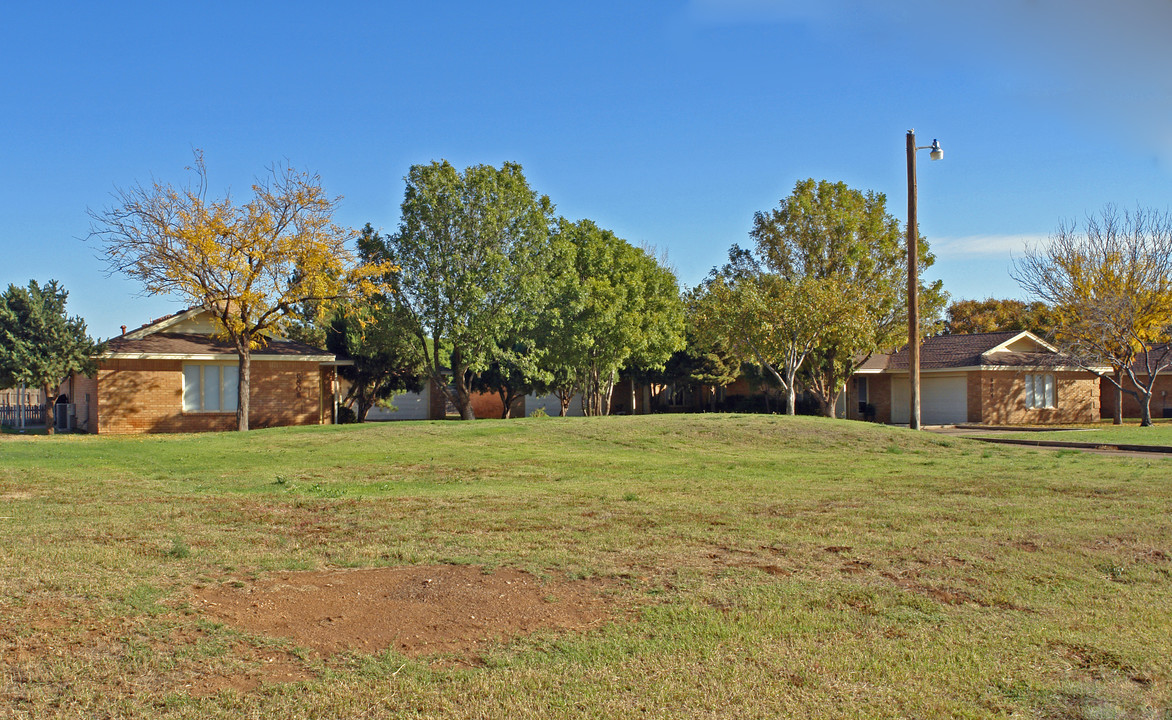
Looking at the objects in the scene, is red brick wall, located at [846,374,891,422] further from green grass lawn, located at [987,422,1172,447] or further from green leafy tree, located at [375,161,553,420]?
green leafy tree, located at [375,161,553,420]

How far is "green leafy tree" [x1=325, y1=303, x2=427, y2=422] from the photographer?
33438 mm

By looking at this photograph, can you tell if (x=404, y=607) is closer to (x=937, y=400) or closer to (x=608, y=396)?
(x=608, y=396)

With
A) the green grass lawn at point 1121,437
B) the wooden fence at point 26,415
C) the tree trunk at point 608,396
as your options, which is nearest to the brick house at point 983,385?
the green grass lawn at point 1121,437

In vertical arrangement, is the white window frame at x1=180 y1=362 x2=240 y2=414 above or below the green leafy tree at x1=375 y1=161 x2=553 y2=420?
below

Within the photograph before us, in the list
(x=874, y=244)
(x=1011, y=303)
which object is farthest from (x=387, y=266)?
(x=1011, y=303)

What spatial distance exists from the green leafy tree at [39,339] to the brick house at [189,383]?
118 cm

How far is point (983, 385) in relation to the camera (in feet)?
134

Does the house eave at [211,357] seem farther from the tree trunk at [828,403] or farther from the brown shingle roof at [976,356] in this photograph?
the brown shingle roof at [976,356]

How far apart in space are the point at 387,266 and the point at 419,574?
2559cm

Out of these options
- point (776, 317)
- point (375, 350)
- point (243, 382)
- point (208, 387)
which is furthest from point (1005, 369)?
point (208, 387)

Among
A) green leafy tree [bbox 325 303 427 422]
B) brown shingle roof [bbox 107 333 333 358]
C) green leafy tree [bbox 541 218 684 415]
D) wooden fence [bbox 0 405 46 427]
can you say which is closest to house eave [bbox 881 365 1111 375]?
green leafy tree [bbox 541 218 684 415]

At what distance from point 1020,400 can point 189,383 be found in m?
34.9

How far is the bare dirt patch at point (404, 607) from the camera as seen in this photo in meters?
5.78

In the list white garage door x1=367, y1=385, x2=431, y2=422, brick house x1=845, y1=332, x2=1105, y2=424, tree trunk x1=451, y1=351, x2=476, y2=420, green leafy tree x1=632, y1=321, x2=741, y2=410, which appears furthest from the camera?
white garage door x1=367, y1=385, x2=431, y2=422
